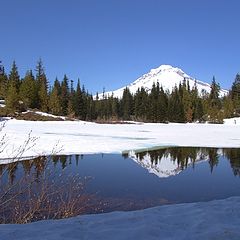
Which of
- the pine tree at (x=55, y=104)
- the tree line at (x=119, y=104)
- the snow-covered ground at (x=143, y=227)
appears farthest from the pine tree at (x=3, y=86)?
the snow-covered ground at (x=143, y=227)

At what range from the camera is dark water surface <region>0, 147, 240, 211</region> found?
11242 millimetres

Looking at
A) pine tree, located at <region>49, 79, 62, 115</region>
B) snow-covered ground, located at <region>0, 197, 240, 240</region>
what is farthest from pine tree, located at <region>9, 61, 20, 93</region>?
snow-covered ground, located at <region>0, 197, 240, 240</region>

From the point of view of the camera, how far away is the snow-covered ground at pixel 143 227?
4941mm

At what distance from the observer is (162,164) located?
19734 millimetres

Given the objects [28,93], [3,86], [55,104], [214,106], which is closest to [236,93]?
[214,106]

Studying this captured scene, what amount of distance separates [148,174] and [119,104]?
4287 inches

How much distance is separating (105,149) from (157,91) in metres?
87.5

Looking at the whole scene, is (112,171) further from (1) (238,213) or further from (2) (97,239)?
(2) (97,239)

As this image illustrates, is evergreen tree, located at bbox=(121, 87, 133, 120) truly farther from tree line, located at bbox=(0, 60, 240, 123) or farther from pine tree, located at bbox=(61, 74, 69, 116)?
pine tree, located at bbox=(61, 74, 69, 116)

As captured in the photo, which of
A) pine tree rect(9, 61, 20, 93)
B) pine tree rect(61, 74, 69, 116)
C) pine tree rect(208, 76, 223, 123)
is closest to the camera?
pine tree rect(9, 61, 20, 93)

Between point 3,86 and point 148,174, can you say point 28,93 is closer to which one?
point 3,86

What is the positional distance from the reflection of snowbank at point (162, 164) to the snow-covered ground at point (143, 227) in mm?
9217

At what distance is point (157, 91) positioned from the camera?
110 meters

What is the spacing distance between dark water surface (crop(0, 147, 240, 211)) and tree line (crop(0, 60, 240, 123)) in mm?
54597
